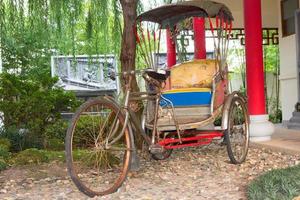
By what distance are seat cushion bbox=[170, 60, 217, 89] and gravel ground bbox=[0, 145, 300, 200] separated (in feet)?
2.89

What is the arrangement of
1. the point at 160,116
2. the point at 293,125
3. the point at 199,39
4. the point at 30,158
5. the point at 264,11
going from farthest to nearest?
the point at 264,11 → the point at 199,39 → the point at 293,125 → the point at 30,158 → the point at 160,116

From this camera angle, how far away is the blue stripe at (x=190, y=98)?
5156mm

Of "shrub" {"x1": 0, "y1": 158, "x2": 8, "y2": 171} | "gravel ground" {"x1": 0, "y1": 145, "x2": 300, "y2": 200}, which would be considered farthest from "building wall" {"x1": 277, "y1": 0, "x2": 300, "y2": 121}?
"shrub" {"x1": 0, "y1": 158, "x2": 8, "y2": 171}

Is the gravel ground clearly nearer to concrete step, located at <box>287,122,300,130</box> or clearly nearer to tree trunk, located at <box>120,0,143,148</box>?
tree trunk, located at <box>120,0,143,148</box>

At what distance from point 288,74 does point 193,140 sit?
14.7ft

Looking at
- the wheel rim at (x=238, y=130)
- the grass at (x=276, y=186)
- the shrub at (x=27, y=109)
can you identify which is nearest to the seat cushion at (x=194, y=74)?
the wheel rim at (x=238, y=130)

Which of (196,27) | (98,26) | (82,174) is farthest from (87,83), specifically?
(82,174)

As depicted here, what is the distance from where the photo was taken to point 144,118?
4957 mm

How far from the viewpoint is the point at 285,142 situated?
21.2 ft

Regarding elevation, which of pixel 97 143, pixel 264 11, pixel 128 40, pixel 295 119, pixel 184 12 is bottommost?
pixel 295 119

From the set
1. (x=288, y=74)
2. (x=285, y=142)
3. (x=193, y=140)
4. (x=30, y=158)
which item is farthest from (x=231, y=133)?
(x=288, y=74)

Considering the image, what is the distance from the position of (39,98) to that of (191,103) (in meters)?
3.54

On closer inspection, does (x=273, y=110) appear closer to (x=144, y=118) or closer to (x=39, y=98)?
(x=39, y=98)

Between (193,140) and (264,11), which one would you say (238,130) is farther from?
(264,11)
